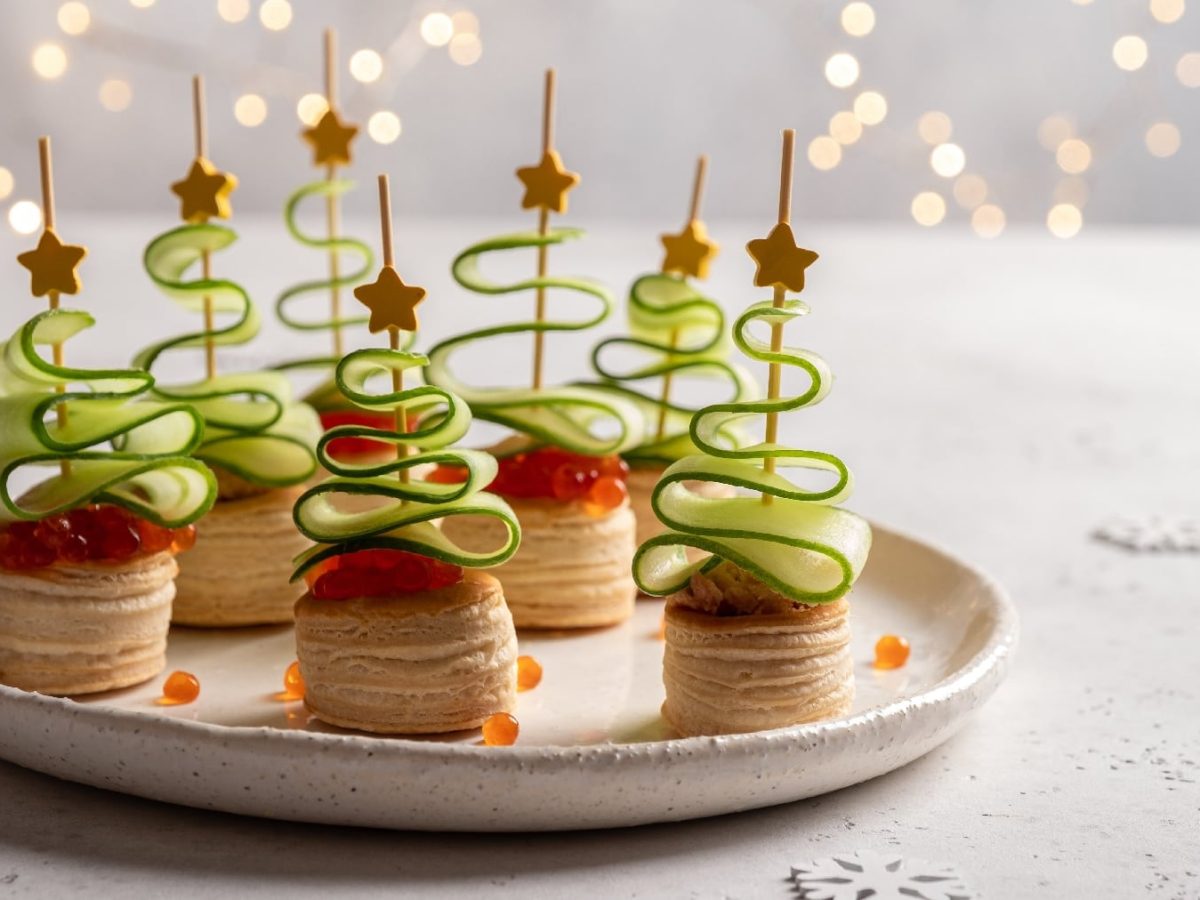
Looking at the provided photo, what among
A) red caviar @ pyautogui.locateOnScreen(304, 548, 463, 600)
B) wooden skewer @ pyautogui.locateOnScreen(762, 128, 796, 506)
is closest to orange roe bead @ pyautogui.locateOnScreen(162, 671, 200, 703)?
red caviar @ pyautogui.locateOnScreen(304, 548, 463, 600)

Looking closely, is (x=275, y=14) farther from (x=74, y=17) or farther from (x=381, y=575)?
(x=381, y=575)

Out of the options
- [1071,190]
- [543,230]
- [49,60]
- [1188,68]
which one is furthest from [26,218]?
[1188,68]

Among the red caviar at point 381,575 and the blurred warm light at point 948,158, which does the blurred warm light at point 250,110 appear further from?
the red caviar at point 381,575

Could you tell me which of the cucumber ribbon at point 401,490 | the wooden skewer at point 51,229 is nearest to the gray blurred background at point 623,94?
the wooden skewer at point 51,229

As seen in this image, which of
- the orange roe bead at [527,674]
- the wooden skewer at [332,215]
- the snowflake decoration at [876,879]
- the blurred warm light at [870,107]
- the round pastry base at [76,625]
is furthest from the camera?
the blurred warm light at [870,107]

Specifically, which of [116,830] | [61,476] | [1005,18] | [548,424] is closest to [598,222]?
[1005,18]

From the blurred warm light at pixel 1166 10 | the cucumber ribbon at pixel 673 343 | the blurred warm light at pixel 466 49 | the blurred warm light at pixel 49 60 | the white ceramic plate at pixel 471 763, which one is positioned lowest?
the white ceramic plate at pixel 471 763
